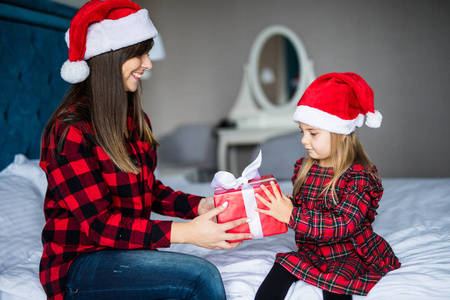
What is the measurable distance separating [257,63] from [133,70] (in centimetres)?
299

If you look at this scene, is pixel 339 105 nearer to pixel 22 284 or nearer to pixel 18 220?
pixel 22 284

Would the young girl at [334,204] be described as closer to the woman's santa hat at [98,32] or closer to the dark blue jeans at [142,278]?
the dark blue jeans at [142,278]

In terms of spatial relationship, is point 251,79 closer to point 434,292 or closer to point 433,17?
point 433,17

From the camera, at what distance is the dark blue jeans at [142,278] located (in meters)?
1.09

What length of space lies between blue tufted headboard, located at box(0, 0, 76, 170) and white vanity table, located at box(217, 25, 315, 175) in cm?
199

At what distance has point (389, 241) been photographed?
1546mm

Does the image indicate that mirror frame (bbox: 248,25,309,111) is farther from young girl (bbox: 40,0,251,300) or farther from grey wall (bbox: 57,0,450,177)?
young girl (bbox: 40,0,251,300)

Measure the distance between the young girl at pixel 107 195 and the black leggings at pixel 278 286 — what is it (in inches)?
5.9

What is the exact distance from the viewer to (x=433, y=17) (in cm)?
360

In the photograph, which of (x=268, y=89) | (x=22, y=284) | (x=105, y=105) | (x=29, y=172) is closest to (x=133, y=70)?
(x=105, y=105)

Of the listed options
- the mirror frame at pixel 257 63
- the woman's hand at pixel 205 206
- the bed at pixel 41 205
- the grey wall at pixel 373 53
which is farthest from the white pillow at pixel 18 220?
the grey wall at pixel 373 53

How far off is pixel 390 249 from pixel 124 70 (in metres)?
1.01

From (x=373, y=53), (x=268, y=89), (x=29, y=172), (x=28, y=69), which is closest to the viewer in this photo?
(x=29, y=172)

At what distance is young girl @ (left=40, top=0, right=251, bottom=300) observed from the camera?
1118mm
